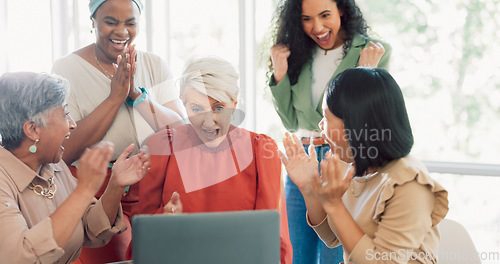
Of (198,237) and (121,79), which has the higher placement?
(121,79)

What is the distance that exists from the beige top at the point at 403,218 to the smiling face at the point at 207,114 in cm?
58

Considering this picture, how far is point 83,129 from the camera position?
1897 millimetres

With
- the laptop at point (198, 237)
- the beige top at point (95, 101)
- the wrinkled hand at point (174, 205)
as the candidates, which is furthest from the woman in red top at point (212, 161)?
the laptop at point (198, 237)

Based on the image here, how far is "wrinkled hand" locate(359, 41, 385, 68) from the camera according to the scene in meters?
2.13

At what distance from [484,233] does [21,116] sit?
2710 mm

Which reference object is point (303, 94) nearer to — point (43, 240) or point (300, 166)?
point (300, 166)

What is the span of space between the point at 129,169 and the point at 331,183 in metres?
0.66

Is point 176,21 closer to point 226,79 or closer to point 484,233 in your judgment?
point 226,79

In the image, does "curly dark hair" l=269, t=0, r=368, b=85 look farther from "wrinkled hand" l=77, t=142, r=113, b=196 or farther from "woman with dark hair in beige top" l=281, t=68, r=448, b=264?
"wrinkled hand" l=77, t=142, r=113, b=196

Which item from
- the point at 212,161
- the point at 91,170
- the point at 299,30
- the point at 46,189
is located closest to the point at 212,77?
the point at 212,161

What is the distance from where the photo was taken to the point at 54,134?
1506 millimetres

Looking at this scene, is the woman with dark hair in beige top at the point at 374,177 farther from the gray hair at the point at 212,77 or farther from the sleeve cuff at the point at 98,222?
the sleeve cuff at the point at 98,222

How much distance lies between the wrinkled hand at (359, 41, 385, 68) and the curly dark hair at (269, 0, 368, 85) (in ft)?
0.43

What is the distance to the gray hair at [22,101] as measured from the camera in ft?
4.73
